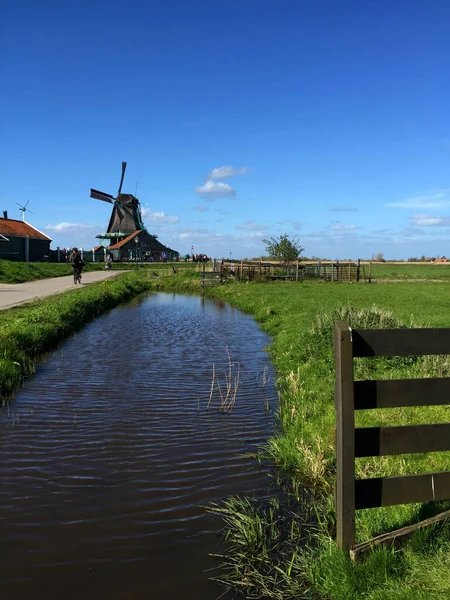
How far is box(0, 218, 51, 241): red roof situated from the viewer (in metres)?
59.3

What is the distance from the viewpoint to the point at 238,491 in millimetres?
5512

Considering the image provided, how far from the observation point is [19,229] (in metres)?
62.9

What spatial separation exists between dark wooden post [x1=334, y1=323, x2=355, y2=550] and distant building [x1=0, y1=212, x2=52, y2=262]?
189 ft

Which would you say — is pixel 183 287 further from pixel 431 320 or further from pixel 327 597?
pixel 327 597

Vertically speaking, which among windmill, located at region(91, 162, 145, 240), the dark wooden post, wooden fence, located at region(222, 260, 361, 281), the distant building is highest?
windmill, located at region(91, 162, 145, 240)

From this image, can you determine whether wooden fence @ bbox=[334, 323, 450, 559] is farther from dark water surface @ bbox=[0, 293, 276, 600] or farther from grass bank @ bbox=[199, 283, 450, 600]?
dark water surface @ bbox=[0, 293, 276, 600]

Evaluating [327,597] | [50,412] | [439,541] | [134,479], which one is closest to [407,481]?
[439,541]

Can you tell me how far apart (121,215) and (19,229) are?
25382 millimetres

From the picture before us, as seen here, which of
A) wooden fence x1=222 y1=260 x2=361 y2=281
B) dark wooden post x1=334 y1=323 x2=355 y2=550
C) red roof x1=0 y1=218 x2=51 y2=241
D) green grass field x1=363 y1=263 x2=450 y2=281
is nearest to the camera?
dark wooden post x1=334 y1=323 x2=355 y2=550


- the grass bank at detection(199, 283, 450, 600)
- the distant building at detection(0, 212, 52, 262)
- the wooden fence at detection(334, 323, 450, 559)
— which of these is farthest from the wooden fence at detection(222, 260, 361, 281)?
the wooden fence at detection(334, 323, 450, 559)

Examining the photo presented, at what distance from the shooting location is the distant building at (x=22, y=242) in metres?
58.8

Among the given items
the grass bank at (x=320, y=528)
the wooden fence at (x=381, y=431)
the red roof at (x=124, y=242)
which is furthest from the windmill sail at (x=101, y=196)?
the wooden fence at (x=381, y=431)

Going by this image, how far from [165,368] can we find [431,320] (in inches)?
347

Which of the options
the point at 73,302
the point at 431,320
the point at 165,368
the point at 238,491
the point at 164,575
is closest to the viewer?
the point at 164,575
